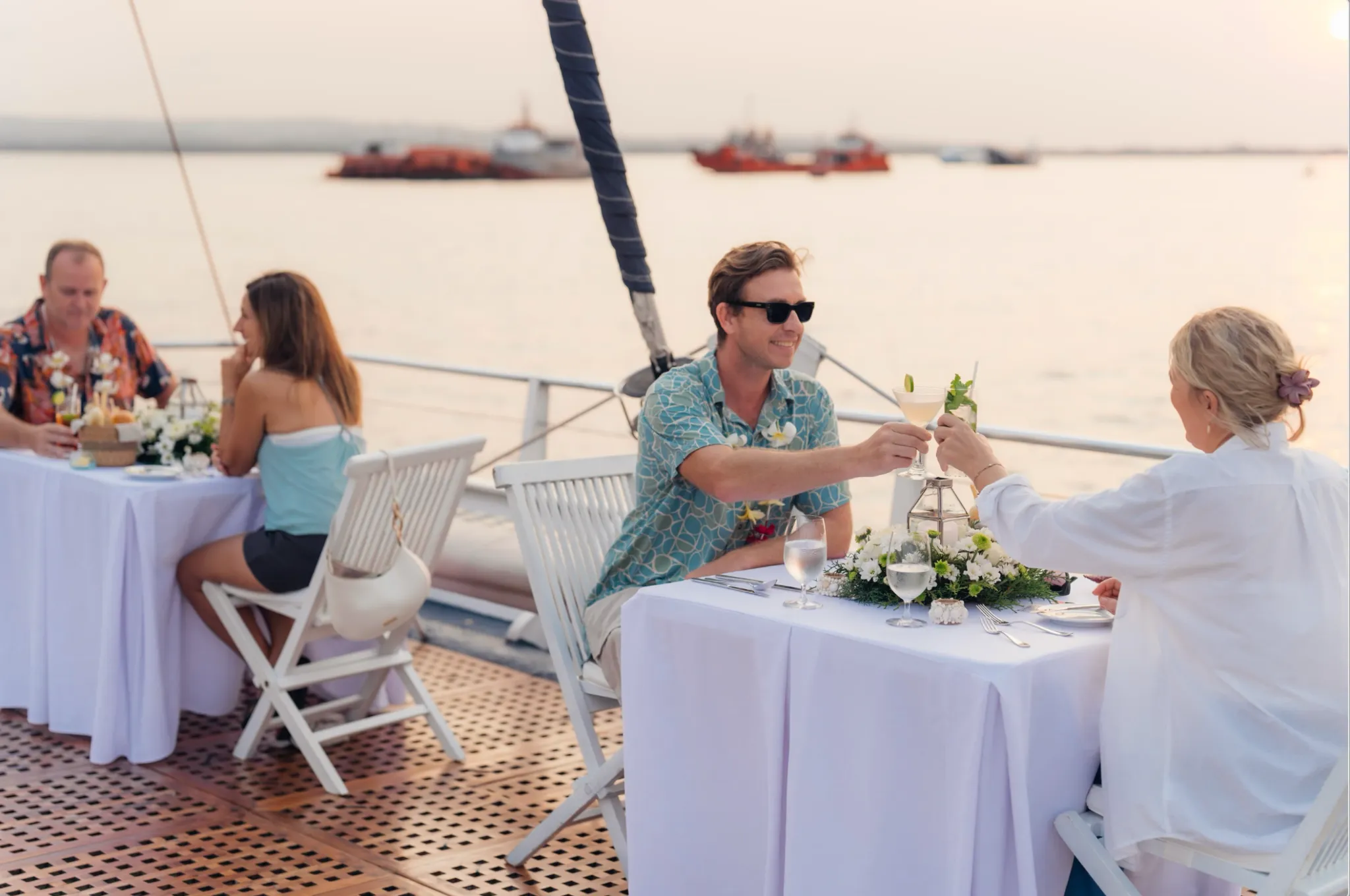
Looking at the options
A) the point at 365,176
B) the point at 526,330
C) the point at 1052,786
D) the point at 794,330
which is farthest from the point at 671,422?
the point at 526,330

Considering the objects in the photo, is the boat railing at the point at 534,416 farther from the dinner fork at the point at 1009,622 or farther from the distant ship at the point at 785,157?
the distant ship at the point at 785,157

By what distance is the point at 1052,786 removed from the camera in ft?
6.92

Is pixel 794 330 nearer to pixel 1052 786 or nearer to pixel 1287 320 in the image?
pixel 1052 786

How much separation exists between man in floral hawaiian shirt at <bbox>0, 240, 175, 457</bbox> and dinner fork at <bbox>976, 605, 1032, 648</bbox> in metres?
2.94

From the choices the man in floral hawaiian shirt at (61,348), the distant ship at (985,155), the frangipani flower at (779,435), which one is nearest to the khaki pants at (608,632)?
the frangipani flower at (779,435)

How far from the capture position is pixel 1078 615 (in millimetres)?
2344

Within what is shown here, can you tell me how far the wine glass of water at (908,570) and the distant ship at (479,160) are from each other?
8.95 m

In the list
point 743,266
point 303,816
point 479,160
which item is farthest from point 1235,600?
point 479,160

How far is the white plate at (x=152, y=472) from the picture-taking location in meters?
3.87

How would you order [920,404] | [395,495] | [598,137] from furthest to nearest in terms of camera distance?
[598,137] < [395,495] < [920,404]

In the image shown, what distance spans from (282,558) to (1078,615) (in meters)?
2.14

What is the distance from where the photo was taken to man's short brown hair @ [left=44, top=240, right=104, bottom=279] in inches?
172

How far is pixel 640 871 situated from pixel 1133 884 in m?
0.90

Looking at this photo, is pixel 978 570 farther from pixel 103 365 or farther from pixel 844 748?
pixel 103 365
